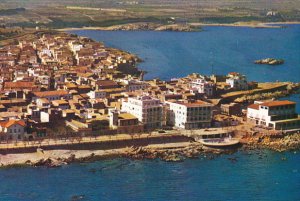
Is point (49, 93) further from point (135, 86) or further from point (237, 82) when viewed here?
point (237, 82)

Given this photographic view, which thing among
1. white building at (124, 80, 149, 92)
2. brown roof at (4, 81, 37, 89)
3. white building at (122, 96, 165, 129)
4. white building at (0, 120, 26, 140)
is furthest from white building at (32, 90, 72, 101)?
white building at (0, 120, 26, 140)

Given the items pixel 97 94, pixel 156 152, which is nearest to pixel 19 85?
pixel 97 94

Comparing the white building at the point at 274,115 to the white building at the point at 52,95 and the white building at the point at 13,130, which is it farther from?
the white building at the point at 13,130

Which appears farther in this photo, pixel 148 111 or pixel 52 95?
pixel 52 95

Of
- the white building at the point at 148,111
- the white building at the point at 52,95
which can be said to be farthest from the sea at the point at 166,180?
the white building at the point at 52,95

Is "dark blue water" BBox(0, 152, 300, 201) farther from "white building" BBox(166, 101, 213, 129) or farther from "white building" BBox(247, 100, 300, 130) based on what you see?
"white building" BBox(247, 100, 300, 130)

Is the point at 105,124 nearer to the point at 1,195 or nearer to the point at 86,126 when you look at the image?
the point at 86,126

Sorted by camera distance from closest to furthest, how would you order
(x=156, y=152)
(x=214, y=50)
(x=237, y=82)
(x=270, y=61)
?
1. (x=156, y=152)
2. (x=237, y=82)
3. (x=270, y=61)
4. (x=214, y=50)
